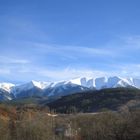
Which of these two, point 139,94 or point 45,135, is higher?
point 139,94

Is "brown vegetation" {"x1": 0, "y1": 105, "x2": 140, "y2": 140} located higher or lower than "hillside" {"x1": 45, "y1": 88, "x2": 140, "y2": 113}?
lower

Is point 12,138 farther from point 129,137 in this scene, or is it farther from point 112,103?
point 112,103

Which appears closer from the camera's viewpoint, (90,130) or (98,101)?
(90,130)

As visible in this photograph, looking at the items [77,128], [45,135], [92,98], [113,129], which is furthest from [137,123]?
[92,98]

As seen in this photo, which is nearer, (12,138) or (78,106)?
(12,138)

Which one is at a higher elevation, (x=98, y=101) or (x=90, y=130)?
(x=98, y=101)

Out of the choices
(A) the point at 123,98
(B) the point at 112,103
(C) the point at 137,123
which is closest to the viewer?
(C) the point at 137,123

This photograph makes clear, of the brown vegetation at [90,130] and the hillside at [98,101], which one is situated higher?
the hillside at [98,101]

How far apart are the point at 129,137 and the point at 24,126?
50.4ft

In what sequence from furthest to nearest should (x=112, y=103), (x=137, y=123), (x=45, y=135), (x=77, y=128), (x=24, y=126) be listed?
(x=112, y=103)
(x=77, y=128)
(x=24, y=126)
(x=45, y=135)
(x=137, y=123)

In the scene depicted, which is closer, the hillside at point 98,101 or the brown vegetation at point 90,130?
the brown vegetation at point 90,130

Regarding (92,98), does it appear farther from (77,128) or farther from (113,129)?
(113,129)

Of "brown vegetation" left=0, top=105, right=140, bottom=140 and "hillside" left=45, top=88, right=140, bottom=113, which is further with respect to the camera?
"hillside" left=45, top=88, right=140, bottom=113

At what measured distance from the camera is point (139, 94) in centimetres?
18512
